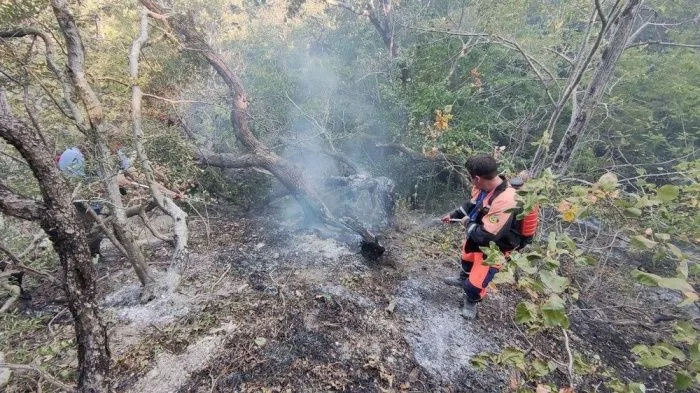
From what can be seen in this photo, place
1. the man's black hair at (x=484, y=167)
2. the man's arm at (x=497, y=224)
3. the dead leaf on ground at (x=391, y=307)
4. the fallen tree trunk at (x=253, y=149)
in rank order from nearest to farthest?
the man's arm at (x=497, y=224), the man's black hair at (x=484, y=167), the dead leaf on ground at (x=391, y=307), the fallen tree trunk at (x=253, y=149)

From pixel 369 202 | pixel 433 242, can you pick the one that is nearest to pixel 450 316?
pixel 433 242

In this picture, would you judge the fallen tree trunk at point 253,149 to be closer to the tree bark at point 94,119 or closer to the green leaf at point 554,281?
the tree bark at point 94,119

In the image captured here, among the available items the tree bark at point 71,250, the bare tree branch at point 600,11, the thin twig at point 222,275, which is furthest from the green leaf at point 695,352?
the thin twig at point 222,275

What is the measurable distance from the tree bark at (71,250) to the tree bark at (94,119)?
1.58m

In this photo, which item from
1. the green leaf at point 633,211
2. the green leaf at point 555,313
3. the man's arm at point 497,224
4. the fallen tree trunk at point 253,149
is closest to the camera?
the green leaf at point 555,313

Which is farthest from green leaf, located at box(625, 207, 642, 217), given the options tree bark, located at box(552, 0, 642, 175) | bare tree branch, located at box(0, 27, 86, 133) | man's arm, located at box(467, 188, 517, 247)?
bare tree branch, located at box(0, 27, 86, 133)

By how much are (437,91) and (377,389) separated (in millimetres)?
5705

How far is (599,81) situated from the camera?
4.06m

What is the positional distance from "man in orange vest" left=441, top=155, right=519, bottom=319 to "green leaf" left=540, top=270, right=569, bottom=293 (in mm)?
1577

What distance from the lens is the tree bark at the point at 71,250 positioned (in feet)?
5.76

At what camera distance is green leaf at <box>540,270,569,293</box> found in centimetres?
115

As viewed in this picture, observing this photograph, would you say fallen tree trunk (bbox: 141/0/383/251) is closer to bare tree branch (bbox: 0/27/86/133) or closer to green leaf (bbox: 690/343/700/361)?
bare tree branch (bbox: 0/27/86/133)

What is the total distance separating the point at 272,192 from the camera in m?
6.85

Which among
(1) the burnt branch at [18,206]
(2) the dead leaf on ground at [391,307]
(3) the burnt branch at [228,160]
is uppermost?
(1) the burnt branch at [18,206]
